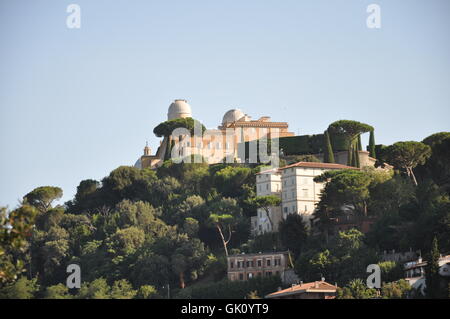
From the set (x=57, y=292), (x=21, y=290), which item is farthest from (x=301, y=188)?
(x=21, y=290)

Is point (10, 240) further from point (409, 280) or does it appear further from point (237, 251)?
point (237, 251)

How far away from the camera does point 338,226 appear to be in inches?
3209

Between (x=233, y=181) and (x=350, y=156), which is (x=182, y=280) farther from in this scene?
(x=350, y=156)

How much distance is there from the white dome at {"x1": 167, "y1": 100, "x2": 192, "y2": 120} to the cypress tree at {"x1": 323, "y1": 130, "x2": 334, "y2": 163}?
21.3m

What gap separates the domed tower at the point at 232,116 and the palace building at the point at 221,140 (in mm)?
2396

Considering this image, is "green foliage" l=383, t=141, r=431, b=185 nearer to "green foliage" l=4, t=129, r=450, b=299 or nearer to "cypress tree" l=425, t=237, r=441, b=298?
"green foliage" l=4, t=129, r=450, b=299

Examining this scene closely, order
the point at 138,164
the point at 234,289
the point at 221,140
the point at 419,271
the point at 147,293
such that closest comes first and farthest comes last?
the point at 419,271 < the point at 234,289 < the point at 147,293 < the point at 221,140 < the point at 138,164

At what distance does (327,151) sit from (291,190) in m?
9.64

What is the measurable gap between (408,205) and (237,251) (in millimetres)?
14441

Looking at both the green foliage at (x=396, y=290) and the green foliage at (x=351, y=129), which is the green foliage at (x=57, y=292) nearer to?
the green foliage at (x=396, y=290)

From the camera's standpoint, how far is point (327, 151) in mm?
93938

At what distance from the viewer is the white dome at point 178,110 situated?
368ft

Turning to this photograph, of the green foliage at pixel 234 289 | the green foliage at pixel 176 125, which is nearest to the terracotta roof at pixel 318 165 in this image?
the green foliage at pixel 234 289
